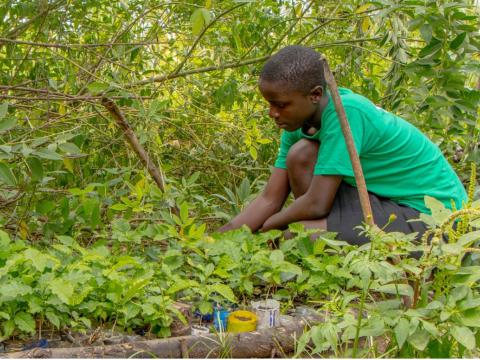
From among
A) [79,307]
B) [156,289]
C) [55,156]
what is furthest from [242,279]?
[55,156]

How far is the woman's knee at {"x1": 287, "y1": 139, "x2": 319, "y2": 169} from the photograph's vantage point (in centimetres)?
304

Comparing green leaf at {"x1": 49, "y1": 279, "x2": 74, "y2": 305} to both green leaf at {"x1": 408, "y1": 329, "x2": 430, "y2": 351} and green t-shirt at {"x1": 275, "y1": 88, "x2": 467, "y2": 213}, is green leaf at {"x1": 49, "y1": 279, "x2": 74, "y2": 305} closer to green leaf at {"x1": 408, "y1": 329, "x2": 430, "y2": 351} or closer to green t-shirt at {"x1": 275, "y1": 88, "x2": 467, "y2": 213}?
green leaf at {"x1": 408, "y1": 329, "x2": 430, "y2": 351}

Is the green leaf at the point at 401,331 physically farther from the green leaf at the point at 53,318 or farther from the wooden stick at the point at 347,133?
the green leaf at the point at 53,318

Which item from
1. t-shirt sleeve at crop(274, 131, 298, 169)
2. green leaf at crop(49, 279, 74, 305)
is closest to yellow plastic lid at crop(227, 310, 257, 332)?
green leaf at crop(49, 279, 74, 305)

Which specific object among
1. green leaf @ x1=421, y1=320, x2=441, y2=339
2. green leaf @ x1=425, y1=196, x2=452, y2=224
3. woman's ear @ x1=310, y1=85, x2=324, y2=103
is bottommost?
green leaf @ x1=421, y1=320, x2=441, y2=339

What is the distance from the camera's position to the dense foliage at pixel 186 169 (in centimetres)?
178

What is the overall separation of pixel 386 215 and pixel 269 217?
59 centimetres

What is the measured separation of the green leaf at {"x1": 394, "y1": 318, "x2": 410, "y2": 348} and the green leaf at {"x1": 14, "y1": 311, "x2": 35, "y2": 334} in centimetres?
103

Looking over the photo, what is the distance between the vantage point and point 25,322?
2.03 meters

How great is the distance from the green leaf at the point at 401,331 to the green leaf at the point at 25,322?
3.39 feet

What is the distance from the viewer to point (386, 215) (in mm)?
2896

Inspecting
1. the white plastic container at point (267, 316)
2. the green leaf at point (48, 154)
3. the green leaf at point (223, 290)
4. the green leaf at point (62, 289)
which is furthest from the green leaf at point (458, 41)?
the green leaf at point (62, 289)

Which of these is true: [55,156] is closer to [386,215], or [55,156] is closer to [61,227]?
[61,227]

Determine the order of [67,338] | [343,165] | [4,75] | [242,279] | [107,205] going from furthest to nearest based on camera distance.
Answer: [4,75] < [107,205] < [343,165] < [242,279] < [67,338]
